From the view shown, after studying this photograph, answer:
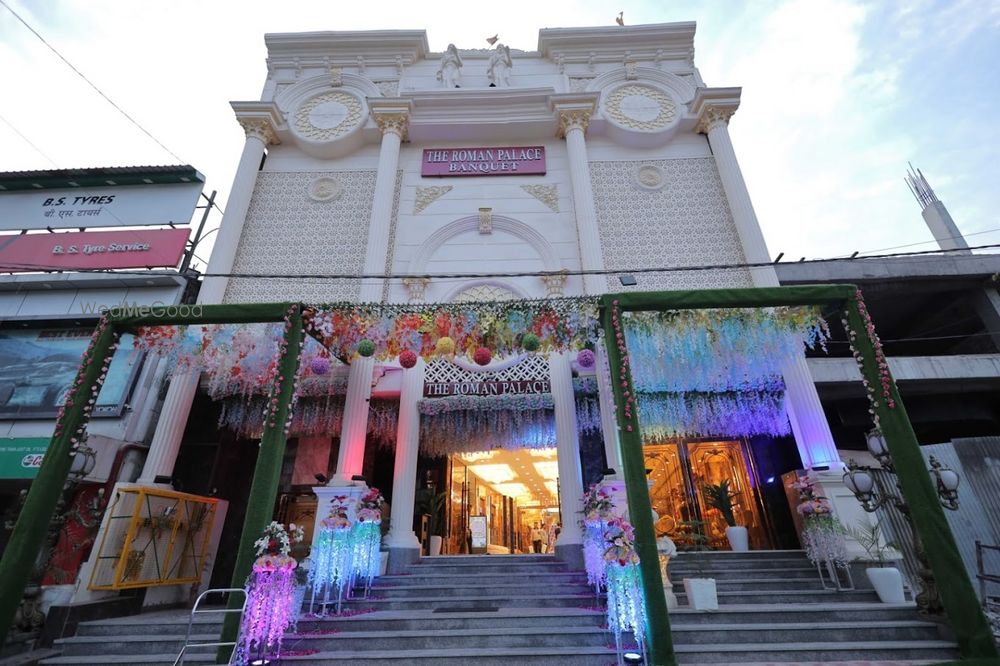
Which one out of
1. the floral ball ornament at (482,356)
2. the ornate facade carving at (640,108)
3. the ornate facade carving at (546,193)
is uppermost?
the ornate facade carving at (640,108)

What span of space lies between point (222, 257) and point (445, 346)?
6088mm

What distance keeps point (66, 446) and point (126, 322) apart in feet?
5.76

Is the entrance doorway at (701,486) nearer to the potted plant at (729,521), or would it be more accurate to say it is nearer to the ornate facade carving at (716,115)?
the potted plant at (729,521)

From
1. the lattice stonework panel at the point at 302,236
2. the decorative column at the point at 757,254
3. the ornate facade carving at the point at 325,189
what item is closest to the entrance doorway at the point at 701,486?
the decorative column at the point at 757,254

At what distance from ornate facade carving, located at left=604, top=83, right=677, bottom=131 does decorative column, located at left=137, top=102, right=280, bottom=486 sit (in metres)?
8.63

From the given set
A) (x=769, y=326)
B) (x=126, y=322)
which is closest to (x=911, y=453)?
(x=769, y=326)

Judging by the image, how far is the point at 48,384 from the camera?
8602mm

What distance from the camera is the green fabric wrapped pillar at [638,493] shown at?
4.38 metres

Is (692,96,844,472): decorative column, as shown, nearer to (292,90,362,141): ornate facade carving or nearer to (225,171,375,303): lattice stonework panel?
(225,171,375,303): lattice stonework panel

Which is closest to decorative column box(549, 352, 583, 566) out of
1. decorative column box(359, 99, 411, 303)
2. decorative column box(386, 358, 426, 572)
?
decorative column box(386, 358, 426, 572)

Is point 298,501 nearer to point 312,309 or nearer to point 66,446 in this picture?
point 66,446

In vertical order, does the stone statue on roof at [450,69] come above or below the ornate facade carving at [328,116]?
above

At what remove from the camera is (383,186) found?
33.0ft

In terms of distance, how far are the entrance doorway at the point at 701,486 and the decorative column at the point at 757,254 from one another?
2034 millimetres
